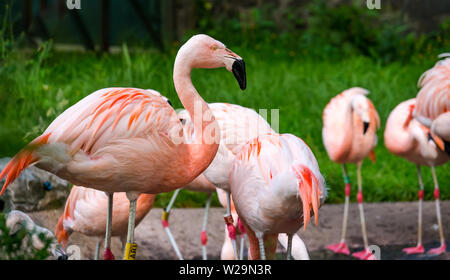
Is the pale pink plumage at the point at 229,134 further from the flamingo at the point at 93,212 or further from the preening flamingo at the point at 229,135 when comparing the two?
the flamingo at the point at 93,212

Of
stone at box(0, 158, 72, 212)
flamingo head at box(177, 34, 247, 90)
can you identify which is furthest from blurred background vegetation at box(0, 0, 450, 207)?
stone at box(0, 158, 72, 212)

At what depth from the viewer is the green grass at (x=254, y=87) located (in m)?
1.58

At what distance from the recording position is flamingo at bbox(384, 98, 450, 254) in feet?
12.7

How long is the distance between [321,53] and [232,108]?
4.78ft

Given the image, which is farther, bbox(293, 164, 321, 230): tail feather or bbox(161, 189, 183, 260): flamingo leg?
bbox(161, 189, 183, 260): flamingo leg

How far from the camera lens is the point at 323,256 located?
3570 mm

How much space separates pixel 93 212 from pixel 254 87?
88cm

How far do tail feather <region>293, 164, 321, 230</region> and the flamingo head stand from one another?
34 centimetres

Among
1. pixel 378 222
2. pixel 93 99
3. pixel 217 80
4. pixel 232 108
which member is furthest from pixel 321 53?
pixel 93 99

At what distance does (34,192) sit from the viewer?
2.64 metres

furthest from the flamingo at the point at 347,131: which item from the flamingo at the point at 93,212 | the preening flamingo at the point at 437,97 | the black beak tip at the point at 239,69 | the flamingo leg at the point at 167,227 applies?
the black beak tip at the point at 239,69

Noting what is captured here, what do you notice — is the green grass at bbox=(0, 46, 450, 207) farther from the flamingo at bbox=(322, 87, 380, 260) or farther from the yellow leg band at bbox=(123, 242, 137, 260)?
the yellow leg band at bbox=(123, 242, 137, 260)

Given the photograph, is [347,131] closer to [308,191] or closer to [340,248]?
[340,248]
